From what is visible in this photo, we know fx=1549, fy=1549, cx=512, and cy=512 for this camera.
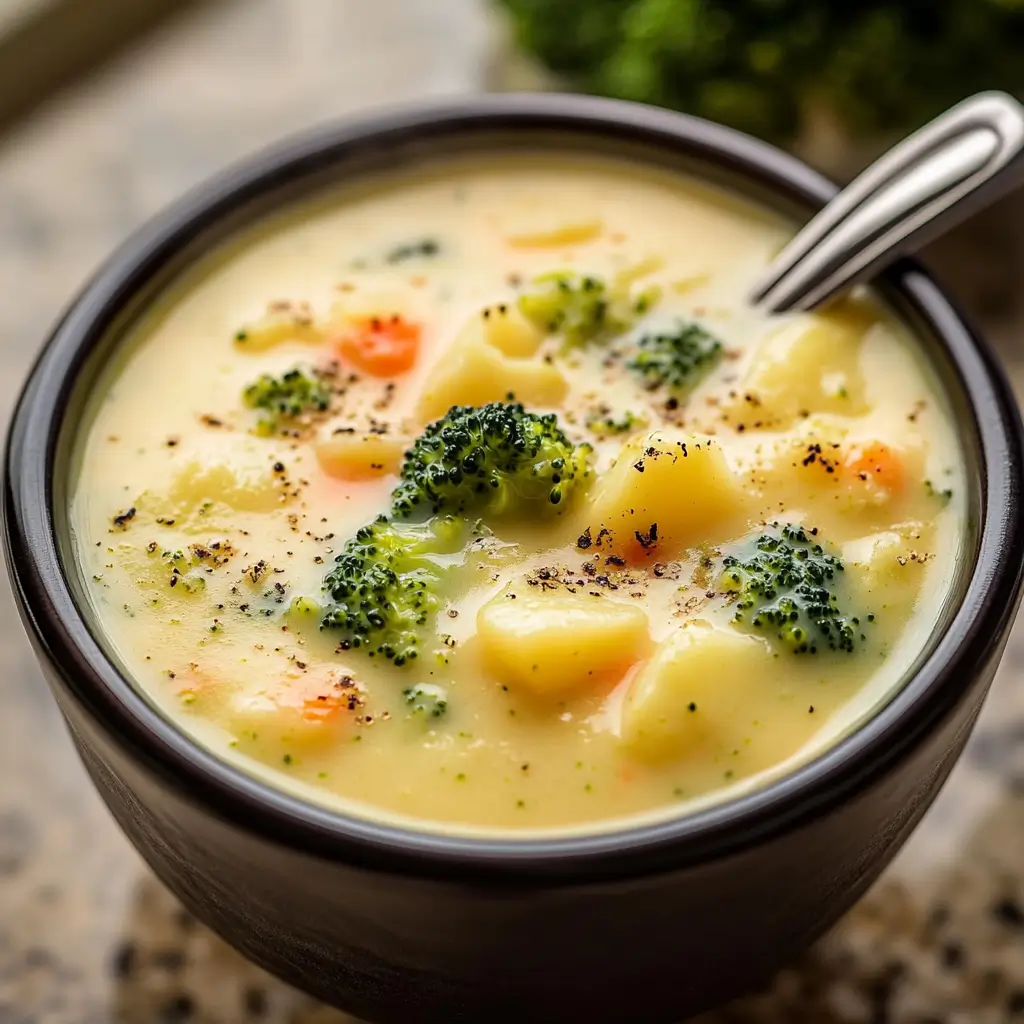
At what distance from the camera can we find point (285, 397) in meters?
1.96

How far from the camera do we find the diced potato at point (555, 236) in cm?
220

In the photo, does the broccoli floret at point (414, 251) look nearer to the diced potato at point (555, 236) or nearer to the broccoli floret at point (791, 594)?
the diced potato at point (555, 236)

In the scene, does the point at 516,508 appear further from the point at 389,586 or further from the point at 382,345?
the point at 382,345

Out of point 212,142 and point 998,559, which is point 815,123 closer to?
point 212,142

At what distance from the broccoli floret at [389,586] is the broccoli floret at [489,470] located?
0.11 ft

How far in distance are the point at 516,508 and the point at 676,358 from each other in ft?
1.14

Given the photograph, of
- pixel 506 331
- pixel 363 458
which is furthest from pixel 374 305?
pixel 363 458

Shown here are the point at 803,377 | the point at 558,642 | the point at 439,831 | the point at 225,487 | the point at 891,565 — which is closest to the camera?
the point at 439,831

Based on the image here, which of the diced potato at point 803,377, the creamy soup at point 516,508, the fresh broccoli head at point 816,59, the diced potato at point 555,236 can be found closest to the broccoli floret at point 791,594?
the creamy soup at point 516,508

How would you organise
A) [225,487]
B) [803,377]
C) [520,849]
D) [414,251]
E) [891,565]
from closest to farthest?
[520,849], [891,565], [225,487], [803,377], [414,251]

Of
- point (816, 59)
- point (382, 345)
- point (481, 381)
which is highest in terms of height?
point (816, 59)

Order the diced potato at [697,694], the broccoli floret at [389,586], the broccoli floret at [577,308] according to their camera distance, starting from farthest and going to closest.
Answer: the broccoli floret at [577,308] < the broccoli floret at [389,586] < the diced potato at [697,694]

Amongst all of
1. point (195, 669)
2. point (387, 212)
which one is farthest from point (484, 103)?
point (195, 669)

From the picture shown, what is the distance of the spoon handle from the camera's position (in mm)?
1995
